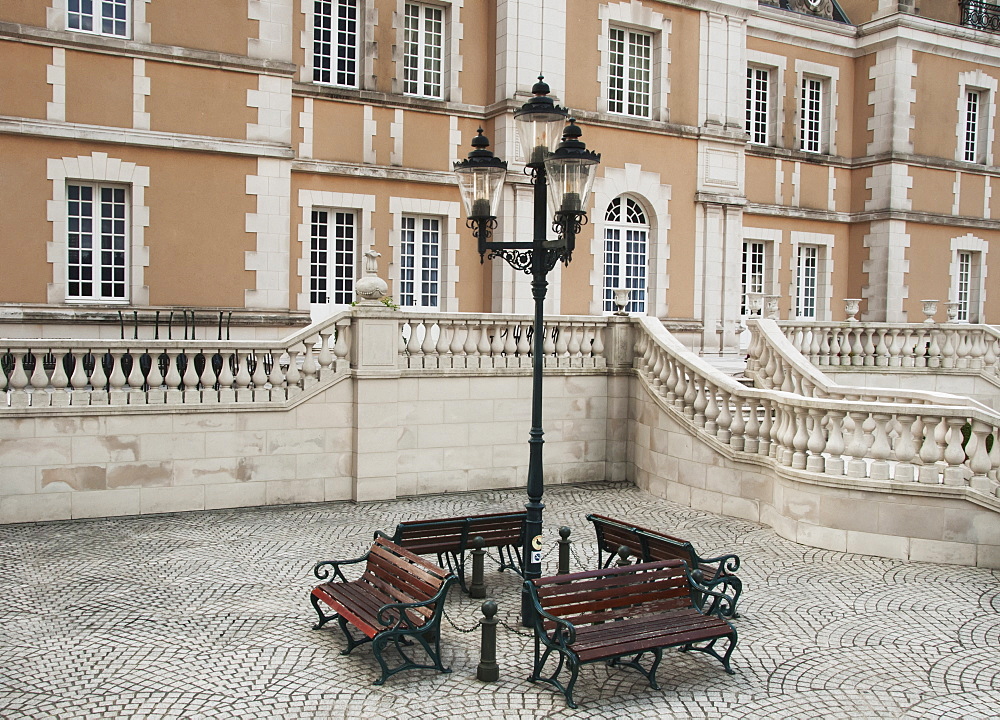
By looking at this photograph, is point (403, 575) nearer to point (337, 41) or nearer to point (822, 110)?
point (337, 41)

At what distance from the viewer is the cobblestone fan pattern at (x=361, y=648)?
6344 millimetres

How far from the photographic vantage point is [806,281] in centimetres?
2561

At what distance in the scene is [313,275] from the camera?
17781 mm

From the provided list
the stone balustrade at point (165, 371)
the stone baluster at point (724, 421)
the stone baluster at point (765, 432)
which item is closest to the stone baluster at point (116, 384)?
the stone balustrade at point (165, 371)

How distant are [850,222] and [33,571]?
2282 centimetres

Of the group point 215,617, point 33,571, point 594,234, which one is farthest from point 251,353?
point 594,234

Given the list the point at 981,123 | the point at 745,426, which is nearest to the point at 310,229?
the point at 745,426

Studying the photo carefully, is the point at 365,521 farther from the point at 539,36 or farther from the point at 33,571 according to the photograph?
the point at 539,36

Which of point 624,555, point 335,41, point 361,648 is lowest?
point 361,648

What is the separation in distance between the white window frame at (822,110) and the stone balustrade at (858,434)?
14468 millimetres

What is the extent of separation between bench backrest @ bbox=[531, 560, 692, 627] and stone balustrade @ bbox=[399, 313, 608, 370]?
21.7 ft

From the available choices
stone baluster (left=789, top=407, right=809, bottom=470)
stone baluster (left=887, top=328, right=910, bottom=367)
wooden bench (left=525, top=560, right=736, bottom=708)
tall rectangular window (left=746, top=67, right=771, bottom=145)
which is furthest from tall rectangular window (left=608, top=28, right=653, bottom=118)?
wooden bench (left=525, top=560, right=736, bottom=708)

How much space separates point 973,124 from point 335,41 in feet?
62.7

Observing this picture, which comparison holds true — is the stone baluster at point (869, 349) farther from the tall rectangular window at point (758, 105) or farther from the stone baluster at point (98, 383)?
the stone baluster at point (98, 383)
